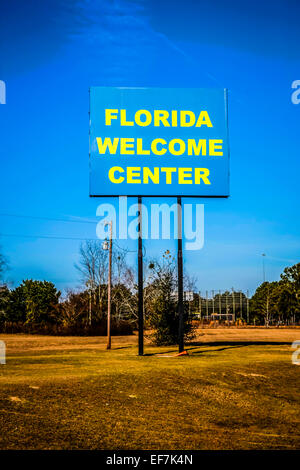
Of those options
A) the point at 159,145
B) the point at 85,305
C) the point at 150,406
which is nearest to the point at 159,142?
the point at 159,145

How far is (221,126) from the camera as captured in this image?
780 inches

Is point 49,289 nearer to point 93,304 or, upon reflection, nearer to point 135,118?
point 93,304

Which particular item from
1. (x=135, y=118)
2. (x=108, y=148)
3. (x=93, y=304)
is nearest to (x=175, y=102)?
(x=135, y=118)

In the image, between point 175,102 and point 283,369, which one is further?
point 175,102

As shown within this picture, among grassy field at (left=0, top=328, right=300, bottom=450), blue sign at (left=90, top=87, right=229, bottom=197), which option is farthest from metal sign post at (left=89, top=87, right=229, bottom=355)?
grassy field at (left=0, top=328, right=300, bottom=450)

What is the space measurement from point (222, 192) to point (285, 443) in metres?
12.4

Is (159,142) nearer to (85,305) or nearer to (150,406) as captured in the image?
(150,406)

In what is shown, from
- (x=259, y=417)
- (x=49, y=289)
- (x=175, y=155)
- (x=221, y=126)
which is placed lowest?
(x=259, y=417)

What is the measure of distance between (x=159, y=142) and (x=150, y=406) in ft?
37.7

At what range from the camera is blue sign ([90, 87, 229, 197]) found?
19.1 metres

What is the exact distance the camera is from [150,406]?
10422 millimetres

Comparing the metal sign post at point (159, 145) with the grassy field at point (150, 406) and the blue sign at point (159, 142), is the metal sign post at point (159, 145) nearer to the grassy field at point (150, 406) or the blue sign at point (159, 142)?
the blue sign at point (159, 142)

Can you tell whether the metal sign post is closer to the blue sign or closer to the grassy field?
the blue sign

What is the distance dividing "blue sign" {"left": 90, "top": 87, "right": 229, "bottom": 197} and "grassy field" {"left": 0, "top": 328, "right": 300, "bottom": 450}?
271 inches
